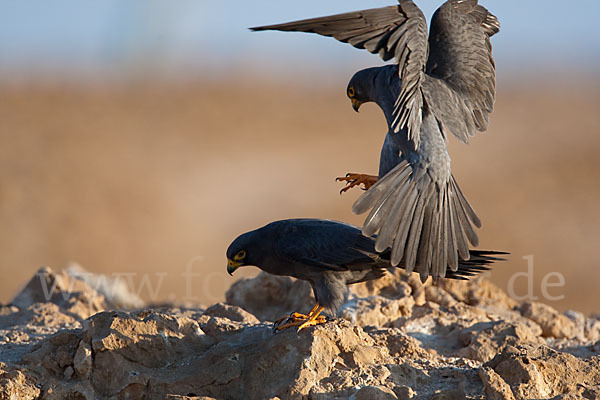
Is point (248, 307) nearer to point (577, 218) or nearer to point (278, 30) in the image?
point (278, 30)

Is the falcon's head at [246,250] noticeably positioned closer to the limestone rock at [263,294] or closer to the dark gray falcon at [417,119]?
the dark gray falcon at [417,119]

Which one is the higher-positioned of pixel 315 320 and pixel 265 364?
pixel 315 320

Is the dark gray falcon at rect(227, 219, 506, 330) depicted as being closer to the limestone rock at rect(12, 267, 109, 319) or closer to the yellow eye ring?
the yellow eye ring

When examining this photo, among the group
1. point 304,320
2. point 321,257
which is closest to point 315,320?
point 304,320

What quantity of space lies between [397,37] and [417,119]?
1.92 ft

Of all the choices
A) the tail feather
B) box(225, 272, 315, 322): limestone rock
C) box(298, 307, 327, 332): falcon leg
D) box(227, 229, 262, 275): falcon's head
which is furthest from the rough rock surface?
box(225, 272, 315, 322): limestone rock

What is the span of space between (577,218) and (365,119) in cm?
975

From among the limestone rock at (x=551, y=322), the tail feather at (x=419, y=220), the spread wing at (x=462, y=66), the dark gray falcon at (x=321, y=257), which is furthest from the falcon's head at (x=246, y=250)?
the limestone rock at (x=551, y=322)

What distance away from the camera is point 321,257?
5.36m

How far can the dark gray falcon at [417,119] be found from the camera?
516cm

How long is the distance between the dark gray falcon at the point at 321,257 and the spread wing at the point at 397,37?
0.79 meters

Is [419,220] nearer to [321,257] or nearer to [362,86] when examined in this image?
[321,257]

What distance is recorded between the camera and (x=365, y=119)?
2970cm

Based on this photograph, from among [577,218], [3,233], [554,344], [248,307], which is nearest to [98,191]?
[3,233]
